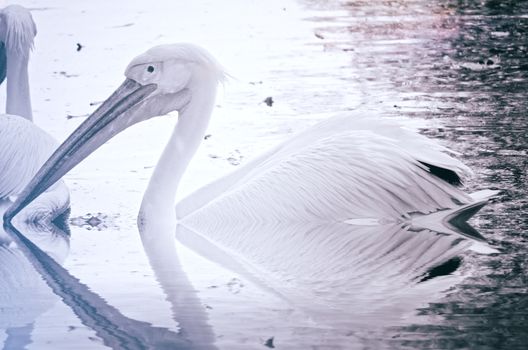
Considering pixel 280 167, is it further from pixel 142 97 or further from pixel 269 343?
pixel 269 343

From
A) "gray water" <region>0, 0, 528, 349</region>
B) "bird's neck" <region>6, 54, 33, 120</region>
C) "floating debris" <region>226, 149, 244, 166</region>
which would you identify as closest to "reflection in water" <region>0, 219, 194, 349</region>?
"gray water" <region>0, 0, 528, 349</region>

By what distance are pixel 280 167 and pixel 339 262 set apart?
3.01ft

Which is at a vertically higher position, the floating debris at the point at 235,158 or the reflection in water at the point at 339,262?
the reflection in water at the point at 339,262

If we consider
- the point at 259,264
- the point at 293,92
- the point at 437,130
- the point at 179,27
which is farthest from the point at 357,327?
the point at 179,27

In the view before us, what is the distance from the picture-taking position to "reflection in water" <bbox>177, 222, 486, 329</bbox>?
14.6 ft

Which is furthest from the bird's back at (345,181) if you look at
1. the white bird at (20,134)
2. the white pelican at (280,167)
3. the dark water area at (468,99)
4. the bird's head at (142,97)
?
the white bird at (20,134)

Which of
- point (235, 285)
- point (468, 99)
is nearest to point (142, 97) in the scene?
point (235, 285)

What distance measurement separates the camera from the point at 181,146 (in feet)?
20.9

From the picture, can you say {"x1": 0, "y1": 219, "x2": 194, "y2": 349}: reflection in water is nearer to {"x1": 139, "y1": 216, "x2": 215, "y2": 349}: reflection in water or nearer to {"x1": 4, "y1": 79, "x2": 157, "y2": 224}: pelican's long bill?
{"x1": 139, "y1": 216, "x2": 215, "y2": 349}: reflection in water

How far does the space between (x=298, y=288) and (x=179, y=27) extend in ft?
27.3

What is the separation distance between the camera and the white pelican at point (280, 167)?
5785mm

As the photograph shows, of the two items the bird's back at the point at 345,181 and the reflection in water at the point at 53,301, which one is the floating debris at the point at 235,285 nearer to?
the reflection in water at the point at 53,301

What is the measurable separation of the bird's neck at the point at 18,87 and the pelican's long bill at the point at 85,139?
1517mm

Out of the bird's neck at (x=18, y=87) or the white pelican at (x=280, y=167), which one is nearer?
the white pelican at (x=280, y=167)
